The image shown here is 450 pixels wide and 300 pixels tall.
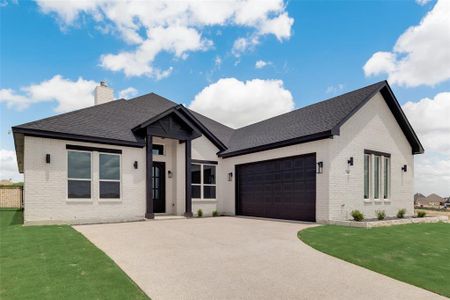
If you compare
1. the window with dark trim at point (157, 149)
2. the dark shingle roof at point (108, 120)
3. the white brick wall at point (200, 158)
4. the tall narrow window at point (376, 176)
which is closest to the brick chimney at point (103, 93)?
the dark shingle roof at point (108, 120)

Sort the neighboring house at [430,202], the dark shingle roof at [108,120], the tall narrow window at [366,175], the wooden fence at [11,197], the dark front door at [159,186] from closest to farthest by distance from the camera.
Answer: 1. the dark shingle roof at [108,120]
2. the tall narrow window at [366,175]
3. the dark front door at [159,186]
4. the wooden fence at [11,197]
5. the neighboring house at [430,202]

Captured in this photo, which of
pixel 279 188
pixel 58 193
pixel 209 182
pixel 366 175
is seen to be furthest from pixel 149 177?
pixel 366 175

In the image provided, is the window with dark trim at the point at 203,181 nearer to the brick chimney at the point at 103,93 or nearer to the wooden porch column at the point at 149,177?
the wooden porch column at the point at 149,177

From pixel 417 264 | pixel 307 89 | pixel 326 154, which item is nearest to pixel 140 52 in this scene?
pixel 307 89

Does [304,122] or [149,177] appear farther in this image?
[304,122]

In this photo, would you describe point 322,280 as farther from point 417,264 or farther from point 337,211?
point 337,211

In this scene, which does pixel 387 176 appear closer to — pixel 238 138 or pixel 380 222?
pixel 380 222

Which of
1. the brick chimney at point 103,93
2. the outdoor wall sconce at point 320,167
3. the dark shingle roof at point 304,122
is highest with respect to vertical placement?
the brick chimney at point 103,93

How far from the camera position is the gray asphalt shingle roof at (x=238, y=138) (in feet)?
40.8

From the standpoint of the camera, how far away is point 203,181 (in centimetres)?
1670

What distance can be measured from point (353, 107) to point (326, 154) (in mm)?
2476

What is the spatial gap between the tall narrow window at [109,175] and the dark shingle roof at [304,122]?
6.23m

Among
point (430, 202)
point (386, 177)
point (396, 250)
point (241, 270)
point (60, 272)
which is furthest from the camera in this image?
point (430, 202)

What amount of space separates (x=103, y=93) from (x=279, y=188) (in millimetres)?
11972
